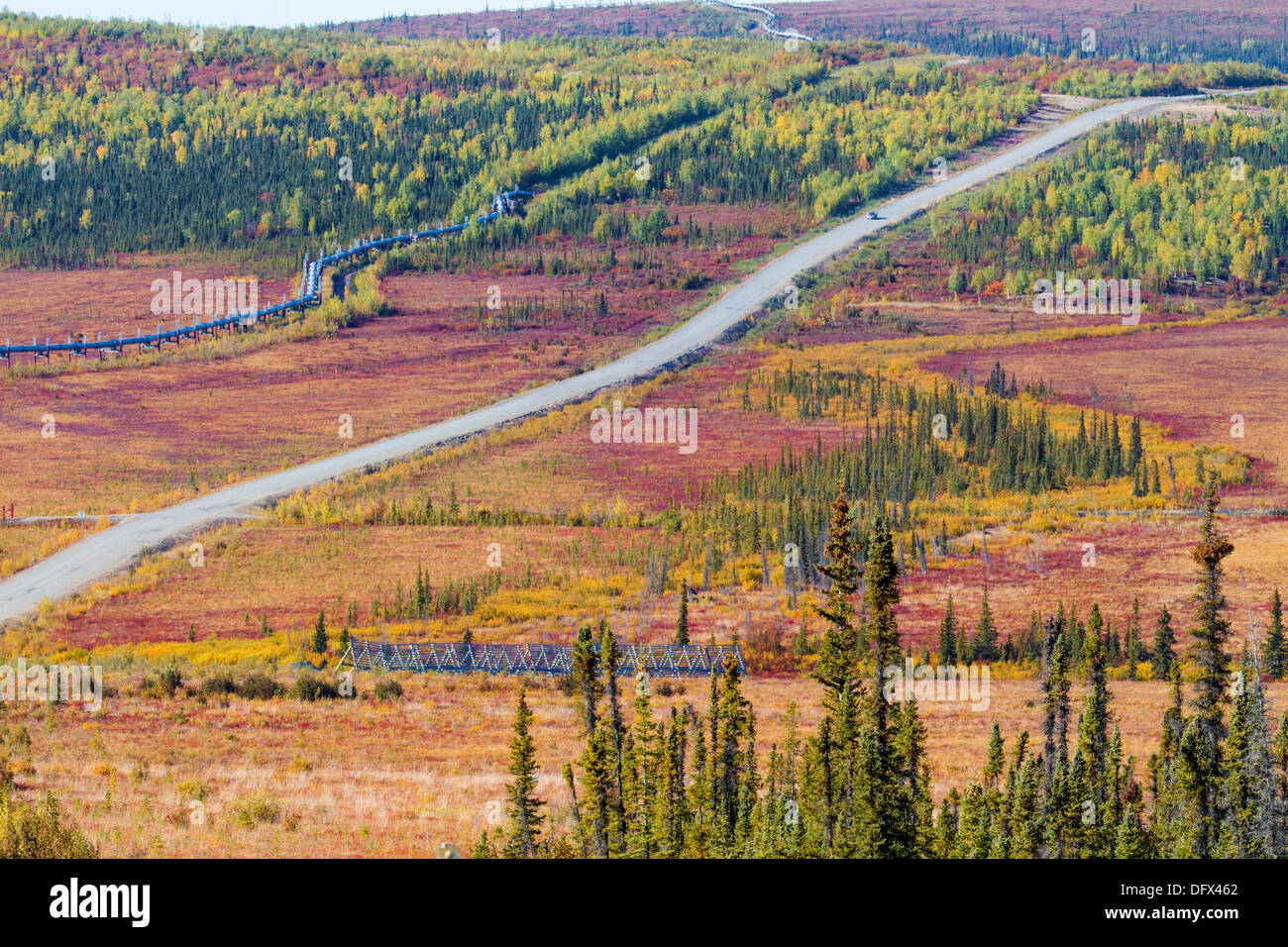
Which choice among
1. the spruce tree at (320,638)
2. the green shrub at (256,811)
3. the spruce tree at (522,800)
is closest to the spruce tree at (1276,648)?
the spruce tree at (320,638)

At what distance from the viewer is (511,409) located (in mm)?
85750

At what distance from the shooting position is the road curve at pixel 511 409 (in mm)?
54469

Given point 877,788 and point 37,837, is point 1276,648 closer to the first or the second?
point 877,788

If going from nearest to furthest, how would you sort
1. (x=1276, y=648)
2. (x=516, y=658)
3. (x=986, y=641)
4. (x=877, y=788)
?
1. (x=877, y=788)
2. (x=1276, y=648)
3. (x=516, y=658)
4. (x=986, y=641)

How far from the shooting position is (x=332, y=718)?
125 feet

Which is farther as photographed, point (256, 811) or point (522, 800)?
point (256, 811)

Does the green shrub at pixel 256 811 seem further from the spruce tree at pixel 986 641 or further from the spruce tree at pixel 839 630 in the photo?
the spruce tree at pixel 986 641

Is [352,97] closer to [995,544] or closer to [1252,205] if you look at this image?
[1252,205]

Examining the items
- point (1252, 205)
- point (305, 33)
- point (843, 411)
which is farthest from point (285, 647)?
point (305, 33)

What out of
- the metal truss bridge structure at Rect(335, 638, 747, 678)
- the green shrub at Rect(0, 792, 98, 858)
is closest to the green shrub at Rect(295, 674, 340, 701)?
the metal truss bridge structure at Rect(335, 638, 747, 678)

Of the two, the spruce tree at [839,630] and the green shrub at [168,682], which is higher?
the spruce tree at [839,630]

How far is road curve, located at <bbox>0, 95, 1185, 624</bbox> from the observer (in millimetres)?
54469

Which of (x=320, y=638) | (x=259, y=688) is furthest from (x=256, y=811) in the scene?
(x=320, y=638)

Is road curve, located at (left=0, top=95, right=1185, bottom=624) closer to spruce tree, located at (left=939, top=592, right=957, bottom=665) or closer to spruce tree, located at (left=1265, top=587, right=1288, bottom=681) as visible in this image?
spruce tree, located at (left=939, top=592, right=957, bottom=665)
